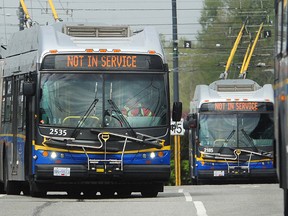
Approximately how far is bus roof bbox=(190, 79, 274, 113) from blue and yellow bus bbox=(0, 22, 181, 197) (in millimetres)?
13773

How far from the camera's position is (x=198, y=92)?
38000mm

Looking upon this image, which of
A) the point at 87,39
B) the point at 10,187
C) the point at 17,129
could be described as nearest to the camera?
the point at 87,39

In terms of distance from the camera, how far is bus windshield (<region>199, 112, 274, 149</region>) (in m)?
36.5

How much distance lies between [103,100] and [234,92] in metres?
15.2

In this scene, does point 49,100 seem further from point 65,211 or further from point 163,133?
point 65,211

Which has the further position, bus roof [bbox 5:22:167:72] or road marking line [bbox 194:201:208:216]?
bus roof [bbox 5:22:167:72]

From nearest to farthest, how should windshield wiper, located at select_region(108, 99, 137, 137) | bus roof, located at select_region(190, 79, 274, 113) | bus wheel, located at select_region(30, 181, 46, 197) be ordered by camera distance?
windshield wiper, located at select_region(108, 99, 137, 137)
bus wheel, located at select_region(30, 181, 46, 197)
bus roof, located at select_region(190, 79, 274, 113)

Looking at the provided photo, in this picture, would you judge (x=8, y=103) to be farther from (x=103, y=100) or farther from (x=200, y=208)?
(x=200, y=208)

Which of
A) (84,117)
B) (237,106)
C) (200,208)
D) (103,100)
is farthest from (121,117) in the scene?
(237,106)

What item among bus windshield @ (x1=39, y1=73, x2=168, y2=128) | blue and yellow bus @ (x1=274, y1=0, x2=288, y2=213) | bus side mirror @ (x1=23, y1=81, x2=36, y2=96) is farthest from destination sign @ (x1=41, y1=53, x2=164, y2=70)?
blue and yellow bus @ (x1=274, y1=0, x2=288, y2=213)

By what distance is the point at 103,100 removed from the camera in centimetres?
→ 2212

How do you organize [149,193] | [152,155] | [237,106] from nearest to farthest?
[152,155]
[149,193]
[237,106]

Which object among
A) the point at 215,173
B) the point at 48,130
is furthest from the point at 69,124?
the point at 215,173

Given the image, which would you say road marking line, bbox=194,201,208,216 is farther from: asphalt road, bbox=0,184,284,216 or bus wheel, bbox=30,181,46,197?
bus wheel, bbox=30,181,46,197
